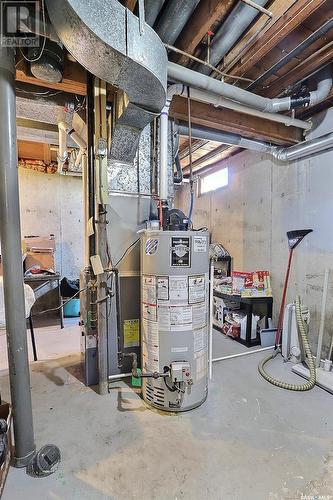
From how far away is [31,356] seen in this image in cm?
283

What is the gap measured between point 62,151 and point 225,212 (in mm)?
2682

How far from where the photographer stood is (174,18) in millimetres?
1567

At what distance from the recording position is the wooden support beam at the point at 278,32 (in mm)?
1512

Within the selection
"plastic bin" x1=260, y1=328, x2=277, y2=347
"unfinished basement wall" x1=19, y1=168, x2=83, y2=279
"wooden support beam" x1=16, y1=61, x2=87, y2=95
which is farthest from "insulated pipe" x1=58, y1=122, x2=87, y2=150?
"plastic bin" x1=260, y1=328, x2=277, y2=347

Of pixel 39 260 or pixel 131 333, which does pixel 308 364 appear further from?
pixel 39 260

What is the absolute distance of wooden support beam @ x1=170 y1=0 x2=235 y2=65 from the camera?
59.4 inches

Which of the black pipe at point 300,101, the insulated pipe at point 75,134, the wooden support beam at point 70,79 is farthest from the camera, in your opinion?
the insulated pipe at point 75,134

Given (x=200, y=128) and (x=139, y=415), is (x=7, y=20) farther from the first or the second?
(x=139, y=415)

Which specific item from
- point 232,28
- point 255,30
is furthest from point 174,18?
point 255,30

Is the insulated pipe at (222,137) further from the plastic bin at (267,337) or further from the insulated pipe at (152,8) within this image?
the plastic bin at (267,337)

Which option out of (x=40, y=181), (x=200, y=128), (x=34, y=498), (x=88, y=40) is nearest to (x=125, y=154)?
(x=88, y=40)

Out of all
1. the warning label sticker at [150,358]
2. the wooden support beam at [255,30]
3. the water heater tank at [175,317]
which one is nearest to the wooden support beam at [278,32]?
the wooden support beam at [255,30]

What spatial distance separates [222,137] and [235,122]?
1.02ft

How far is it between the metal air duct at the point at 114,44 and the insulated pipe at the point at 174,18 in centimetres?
32
